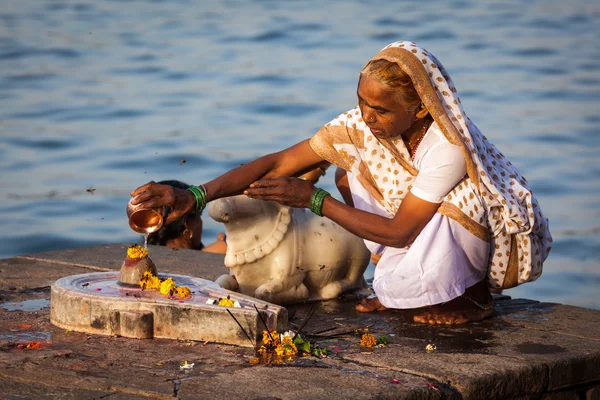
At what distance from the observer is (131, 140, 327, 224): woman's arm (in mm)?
4383

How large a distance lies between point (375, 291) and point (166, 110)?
31.4 ft

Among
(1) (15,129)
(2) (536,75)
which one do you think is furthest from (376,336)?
(2) (536,75)

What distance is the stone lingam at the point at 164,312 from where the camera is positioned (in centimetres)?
409

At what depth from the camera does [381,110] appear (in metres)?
4.39

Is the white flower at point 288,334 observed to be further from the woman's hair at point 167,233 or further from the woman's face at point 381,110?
the woman's hair at point 167,233

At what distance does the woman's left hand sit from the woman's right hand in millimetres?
239

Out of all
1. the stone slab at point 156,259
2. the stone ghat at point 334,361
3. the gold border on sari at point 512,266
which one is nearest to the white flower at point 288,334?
the stone ghat at point 334,361

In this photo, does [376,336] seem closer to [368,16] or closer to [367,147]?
[367,147]

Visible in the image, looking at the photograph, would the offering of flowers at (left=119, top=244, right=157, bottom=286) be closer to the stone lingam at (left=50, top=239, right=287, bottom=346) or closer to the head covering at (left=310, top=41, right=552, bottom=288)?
the stone lingam at (left=50, top=239, right=287, bottom=346)

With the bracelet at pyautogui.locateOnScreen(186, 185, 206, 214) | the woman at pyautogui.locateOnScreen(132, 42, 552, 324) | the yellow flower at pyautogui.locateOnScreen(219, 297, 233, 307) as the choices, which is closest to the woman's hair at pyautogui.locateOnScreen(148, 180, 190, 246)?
the woman at pyautogui.locateOnScreen(132, 42, 552, 324)

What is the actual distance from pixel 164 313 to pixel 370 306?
0.99 meters

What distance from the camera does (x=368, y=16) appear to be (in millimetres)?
20984

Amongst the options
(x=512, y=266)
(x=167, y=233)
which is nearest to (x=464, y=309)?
(x=512, y=266)

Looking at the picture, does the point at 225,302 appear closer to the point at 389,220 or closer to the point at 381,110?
the point at 389,220
